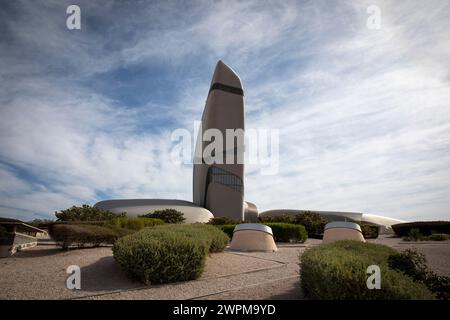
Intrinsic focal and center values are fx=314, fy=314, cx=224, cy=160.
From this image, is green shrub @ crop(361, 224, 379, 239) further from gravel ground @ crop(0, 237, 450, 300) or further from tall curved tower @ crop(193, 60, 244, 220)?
tall curved tower @ crop(193, 60, 244, 220)

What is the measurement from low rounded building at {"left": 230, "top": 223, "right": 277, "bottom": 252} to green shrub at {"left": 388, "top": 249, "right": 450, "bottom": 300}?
26.5 feet

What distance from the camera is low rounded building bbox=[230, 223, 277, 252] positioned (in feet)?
51.0

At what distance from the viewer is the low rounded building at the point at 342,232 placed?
1834 centimetres

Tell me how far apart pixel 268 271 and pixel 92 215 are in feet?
60.7

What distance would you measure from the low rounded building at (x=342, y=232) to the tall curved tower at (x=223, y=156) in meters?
39.6

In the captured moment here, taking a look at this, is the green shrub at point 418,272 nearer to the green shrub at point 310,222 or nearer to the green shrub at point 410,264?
the green shrub at point 410,264

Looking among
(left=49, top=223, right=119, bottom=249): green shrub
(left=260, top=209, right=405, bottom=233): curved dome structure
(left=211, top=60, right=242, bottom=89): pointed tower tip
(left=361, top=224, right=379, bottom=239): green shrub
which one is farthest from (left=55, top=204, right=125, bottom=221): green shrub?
(left=260, top=209, right=405, bottom=233): curved dome structure

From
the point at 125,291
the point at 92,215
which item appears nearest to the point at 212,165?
the point at 92,215

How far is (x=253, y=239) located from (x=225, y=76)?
50008 mm

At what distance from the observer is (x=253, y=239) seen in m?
15.6

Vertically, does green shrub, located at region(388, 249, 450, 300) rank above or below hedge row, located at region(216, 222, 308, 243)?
above

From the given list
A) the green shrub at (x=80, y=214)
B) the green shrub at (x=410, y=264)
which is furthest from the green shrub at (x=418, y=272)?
the green shrub at (x=80, y=214)

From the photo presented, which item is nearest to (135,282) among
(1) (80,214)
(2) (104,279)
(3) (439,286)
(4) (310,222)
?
(2) (104,279)
